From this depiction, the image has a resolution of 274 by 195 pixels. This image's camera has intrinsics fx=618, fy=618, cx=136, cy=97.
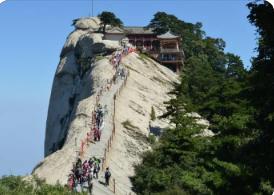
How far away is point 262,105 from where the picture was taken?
20781 millimetres

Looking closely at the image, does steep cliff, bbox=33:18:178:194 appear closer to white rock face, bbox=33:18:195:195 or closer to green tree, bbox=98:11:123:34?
white rock face, bbox=33:18:195:195

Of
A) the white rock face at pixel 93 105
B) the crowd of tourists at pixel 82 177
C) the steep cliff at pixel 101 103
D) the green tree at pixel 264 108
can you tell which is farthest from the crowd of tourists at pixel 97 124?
the green tree at pixel 264 108

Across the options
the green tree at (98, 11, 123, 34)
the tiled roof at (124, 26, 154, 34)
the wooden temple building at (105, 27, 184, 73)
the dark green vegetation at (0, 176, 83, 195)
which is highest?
the green tree at (98, 11, 123, 34)

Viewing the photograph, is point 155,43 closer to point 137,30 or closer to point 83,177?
point 137,30

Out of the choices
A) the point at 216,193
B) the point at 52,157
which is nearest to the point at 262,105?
the point at 216,193

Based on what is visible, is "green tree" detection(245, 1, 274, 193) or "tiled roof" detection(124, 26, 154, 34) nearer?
"green tree" detection(245, 1, 274, 193)

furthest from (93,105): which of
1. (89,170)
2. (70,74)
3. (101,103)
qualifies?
(70,74)

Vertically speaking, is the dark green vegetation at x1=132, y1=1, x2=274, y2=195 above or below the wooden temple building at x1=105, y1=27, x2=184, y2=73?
below

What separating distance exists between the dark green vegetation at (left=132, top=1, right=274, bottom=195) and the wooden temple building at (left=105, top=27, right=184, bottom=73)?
13393 mm

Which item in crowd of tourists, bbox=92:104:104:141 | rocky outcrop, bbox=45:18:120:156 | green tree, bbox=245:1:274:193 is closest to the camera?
green tree, bbox=245:1:274:193

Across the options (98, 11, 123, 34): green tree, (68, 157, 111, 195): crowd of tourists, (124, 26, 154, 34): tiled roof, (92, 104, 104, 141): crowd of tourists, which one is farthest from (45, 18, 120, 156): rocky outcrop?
(68, 157, 111, 195): crowd of tourists

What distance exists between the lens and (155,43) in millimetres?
90375

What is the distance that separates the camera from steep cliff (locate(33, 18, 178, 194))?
36.1 m

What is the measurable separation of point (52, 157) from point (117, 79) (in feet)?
76.7
